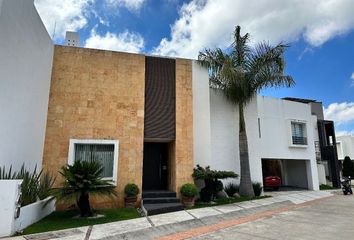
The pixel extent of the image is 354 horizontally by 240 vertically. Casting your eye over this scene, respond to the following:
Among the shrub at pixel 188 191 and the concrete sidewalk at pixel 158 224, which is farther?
the shrub at pixel 188 191

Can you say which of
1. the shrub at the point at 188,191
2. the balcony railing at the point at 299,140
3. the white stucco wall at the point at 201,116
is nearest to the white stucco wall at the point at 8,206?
the shrub at the point at 188,191

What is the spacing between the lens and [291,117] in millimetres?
17203

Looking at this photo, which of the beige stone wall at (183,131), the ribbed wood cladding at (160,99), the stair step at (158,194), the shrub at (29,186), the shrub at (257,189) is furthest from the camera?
the shrub at (257,189)

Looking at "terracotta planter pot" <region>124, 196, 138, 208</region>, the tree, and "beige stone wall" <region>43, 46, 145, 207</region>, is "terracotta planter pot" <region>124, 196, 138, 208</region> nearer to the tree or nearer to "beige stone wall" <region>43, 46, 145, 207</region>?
"beige stone wall" <region>43, 46, 145, 207</region>

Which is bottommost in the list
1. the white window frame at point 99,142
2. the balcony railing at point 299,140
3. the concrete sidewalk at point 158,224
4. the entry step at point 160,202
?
the concrete sidewalk at point 158,224

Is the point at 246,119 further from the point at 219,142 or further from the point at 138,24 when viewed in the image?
the point at 138,24

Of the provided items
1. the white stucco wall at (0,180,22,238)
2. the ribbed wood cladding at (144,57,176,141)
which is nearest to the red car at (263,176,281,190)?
the ribbed wood cladding at (144,57,176,141)

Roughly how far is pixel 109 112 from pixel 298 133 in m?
13.7

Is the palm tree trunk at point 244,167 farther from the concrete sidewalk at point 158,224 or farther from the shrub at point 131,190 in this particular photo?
the shrub at point 131,190

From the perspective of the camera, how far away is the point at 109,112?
10.3 meters

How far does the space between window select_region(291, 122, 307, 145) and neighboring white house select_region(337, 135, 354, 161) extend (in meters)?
19.0

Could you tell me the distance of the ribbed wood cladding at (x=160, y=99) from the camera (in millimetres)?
10773

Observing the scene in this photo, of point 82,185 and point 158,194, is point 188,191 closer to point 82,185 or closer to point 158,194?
point 158,194

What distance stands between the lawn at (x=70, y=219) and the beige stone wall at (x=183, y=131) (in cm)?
243
